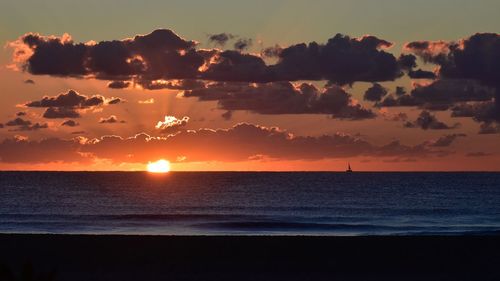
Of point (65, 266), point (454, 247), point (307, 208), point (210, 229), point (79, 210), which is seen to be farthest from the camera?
point (307, 208)

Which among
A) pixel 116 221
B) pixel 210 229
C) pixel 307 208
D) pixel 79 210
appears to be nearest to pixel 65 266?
pixel 210 229

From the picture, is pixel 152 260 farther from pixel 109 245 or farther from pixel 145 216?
pixel 145 216

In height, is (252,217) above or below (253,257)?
above

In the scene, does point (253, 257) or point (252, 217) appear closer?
point (253, 257)

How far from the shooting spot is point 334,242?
41094 millimetres

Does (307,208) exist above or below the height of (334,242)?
above

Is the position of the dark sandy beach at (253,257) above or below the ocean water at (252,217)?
below

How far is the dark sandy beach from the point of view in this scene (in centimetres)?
3222

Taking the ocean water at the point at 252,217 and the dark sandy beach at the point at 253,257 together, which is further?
the ocean water at the point at 252,217

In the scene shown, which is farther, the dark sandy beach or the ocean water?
the ocean water

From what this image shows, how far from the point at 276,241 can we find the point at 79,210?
5424 cm

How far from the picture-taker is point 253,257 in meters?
36.8

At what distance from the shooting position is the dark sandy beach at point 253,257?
32.2m

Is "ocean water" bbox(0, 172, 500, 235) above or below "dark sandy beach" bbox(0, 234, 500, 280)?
above
